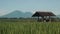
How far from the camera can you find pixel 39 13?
1166 inches

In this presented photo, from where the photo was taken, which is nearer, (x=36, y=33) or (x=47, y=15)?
(x=36, y=33)

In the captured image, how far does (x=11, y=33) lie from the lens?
657 cm

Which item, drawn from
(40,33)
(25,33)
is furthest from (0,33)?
(40,33)

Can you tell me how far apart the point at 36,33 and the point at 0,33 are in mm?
1372

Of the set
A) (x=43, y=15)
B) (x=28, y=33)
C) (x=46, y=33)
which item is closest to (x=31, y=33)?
(x=28, y=33)

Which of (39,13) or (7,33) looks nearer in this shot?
(7,33)

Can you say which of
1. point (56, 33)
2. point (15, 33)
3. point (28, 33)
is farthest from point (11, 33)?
point (56, 33)

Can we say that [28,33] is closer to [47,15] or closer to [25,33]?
[25,33]

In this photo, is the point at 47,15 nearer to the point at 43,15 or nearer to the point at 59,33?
the point at 43,15

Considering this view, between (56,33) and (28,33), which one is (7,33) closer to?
(28,33)

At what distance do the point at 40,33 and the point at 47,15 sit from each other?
74.4 feet

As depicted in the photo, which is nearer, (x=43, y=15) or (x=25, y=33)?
(x=25, y=33)

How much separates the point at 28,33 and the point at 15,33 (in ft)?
1.57

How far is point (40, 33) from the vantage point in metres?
6.63
